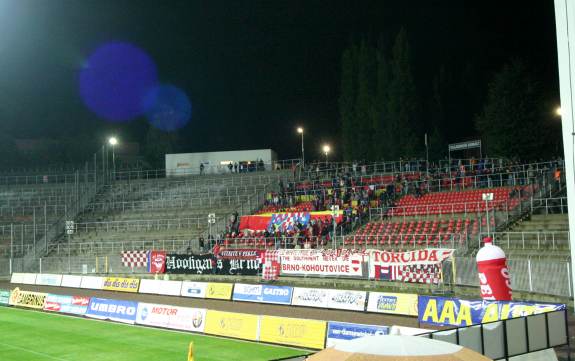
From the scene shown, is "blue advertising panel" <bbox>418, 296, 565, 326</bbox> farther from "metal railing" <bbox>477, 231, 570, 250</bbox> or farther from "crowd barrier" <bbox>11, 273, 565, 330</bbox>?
"metal railing" <bbox>477, 231, 570, 250</bbox>

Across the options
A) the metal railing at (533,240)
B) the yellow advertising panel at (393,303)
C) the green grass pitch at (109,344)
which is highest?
the metal railing at (533,240)

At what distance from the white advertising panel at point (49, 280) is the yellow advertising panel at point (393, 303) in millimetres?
23684

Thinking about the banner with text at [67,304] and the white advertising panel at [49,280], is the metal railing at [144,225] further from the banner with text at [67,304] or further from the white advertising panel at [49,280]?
the banner with text at [67,304]

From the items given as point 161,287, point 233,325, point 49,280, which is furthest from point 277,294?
point 49,280

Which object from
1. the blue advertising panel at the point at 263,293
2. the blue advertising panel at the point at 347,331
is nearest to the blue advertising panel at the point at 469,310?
the blue advertising panel at the point at 347,331

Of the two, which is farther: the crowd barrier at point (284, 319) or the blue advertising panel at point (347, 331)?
the blue advertising panel at point (347, 331)

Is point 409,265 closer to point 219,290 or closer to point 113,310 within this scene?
point 219,290

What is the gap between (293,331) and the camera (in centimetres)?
1952

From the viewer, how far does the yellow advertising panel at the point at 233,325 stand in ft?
68.4

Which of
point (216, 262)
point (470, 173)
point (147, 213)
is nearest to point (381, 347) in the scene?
point (216, 262)

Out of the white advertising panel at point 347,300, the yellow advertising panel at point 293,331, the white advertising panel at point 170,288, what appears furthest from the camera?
the white advertising panel at point 170,288

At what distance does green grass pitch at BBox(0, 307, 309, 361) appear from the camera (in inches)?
760

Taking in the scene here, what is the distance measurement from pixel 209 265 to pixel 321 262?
27.3 ft

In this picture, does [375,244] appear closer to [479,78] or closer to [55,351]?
[55,351]
